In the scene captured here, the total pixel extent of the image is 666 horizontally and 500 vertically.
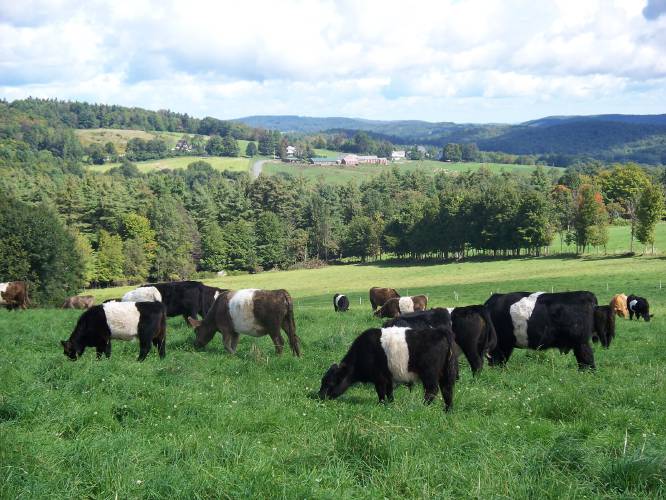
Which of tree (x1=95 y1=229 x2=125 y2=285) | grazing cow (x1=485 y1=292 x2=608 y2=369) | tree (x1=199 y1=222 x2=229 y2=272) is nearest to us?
grazing cow (x1=485 y1=292 x2=608 y2=369)

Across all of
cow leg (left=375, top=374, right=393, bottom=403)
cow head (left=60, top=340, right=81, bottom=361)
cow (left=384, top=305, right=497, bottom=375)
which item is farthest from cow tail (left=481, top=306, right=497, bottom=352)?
cow head (left=60, top=340, right=81, bottom=361)

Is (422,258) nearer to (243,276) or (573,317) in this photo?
(243,276)

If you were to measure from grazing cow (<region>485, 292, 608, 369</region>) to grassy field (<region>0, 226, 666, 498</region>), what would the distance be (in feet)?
1.75

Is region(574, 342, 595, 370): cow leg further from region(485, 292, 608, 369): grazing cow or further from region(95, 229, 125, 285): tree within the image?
region(95, 229, 125, 285): tree

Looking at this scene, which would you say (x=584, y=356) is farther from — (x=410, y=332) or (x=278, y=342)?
(x=278, y=342)

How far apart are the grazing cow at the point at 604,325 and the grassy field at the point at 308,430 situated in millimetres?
1084

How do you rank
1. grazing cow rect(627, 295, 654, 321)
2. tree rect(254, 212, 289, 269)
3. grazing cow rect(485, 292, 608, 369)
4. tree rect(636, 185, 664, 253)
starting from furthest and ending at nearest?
tree rect(254, 212, 289, 269), tree rect(636, 185, 664, 253), grazing cow rect(627, 295, 654, 321), grazing cow rect(485, 292, 608, 369)

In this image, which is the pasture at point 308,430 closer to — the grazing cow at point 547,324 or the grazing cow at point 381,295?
the grazing cow at point 547,324

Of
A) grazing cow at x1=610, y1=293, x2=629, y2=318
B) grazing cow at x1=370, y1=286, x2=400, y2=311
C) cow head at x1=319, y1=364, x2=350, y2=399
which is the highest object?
cow head at x1=319, y1=364, x2=350, y2=399

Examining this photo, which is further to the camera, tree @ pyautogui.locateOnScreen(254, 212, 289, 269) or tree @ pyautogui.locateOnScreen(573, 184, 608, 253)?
tree @ pyautogui.locateOnScreen(254, 212, 289, 269)

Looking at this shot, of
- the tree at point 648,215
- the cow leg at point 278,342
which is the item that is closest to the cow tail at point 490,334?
the cow leg at point 278,342

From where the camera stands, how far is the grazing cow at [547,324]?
47.8 ft

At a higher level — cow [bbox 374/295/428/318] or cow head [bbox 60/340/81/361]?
cow head [bbox 60/340/81/361]

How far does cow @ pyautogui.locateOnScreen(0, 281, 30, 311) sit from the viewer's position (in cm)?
3052
